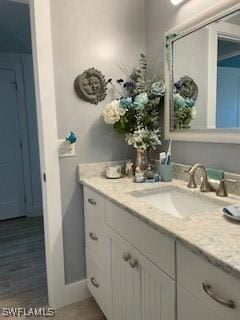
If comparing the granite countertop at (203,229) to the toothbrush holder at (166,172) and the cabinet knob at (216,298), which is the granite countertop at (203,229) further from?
the toothbrush holder at (166,172)

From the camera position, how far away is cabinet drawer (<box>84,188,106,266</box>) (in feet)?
4.79

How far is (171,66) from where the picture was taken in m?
1.63

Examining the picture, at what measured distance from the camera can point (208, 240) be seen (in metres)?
0.77

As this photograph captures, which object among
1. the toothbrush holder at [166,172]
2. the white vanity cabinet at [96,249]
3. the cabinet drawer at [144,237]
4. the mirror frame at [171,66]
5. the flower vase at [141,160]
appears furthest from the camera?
the flower vase at [141,160]

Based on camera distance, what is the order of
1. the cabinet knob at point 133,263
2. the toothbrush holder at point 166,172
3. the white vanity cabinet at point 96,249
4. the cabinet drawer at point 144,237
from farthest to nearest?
the toothbrush holder at point 166,172 < the white vanity cabinet at point 96,249 < the cabinet knob at point 133,263 < the cabinet drawer at point 144,237

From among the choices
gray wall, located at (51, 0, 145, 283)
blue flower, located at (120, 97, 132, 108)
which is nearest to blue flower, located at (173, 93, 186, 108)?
blue flower, located at (120, 97, 132, 108)

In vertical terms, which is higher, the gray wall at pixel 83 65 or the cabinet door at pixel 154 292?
the gray wall at pixel 83 65

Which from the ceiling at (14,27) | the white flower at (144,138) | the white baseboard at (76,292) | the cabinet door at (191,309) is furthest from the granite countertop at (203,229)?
the ceiling at (14,27)

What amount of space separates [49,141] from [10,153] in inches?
84.1

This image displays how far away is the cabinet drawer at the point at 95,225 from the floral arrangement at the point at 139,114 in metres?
0.44

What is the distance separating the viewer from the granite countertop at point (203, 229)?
0.68 metres

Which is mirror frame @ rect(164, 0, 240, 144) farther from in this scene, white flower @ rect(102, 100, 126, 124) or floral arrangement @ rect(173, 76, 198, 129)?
white flower @ rect(102, 100, 126, 124)

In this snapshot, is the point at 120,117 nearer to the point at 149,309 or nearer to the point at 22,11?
the point at 149,309

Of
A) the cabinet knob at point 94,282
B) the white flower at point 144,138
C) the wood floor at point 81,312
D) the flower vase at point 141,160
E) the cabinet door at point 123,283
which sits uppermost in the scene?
the white flower at point 144,138
